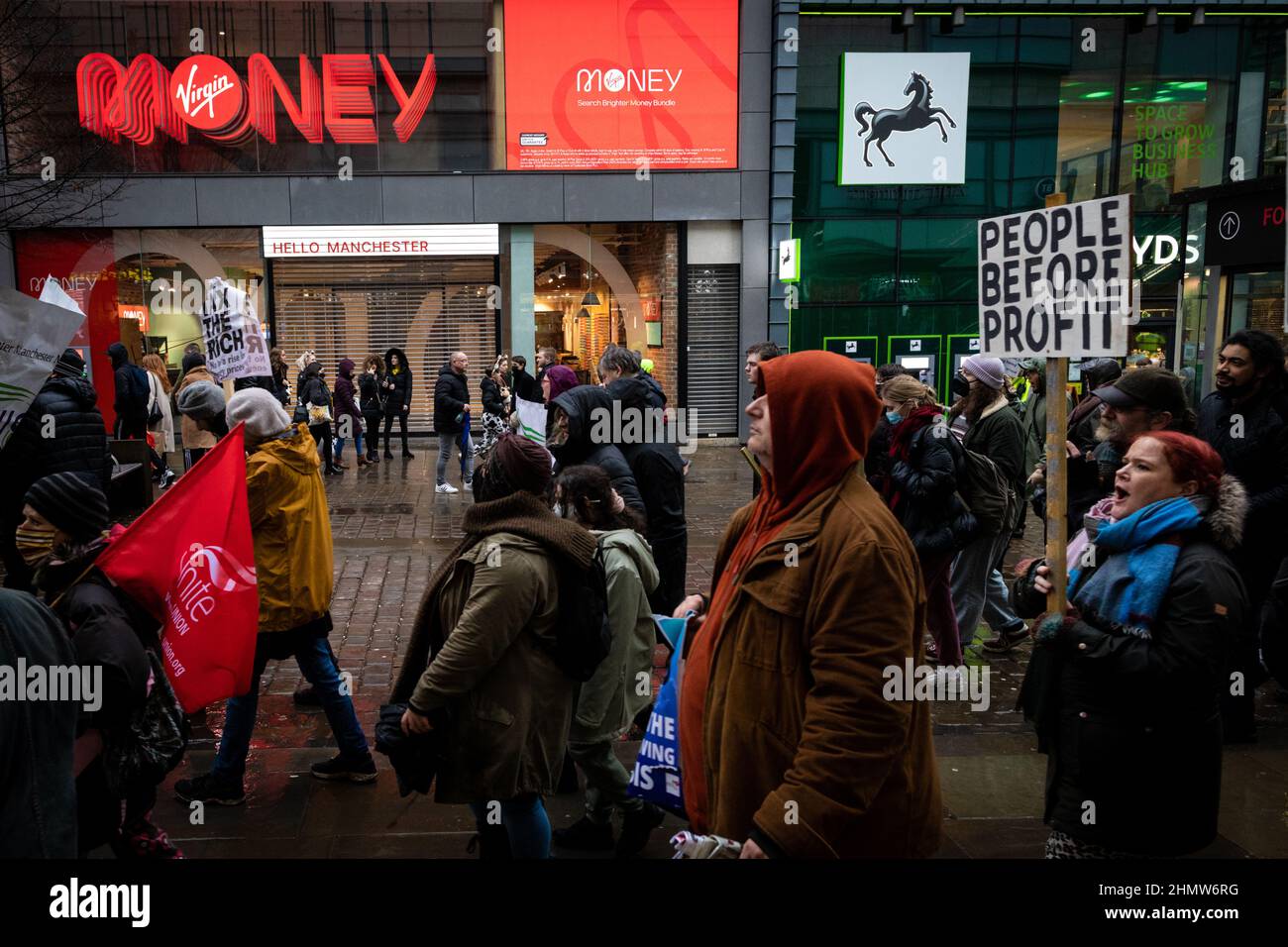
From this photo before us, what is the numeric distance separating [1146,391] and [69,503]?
4.49 m

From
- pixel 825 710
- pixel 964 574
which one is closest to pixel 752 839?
pixel 825 710

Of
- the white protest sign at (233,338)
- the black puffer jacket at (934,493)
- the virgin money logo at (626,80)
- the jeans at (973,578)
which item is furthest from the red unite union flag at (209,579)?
the virgin money logo at (626,80)

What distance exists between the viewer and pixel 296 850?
4.39 m

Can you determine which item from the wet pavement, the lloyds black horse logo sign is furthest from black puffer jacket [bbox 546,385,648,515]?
the lloyds black horse logo sign

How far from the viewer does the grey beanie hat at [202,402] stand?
210 inches

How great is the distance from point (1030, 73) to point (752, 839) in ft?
71.1

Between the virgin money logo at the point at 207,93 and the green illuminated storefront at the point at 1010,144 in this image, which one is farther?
the green illuminated storefront at the point at 1010,144

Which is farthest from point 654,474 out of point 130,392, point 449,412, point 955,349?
point 955,349

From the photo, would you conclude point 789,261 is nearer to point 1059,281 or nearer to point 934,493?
point 934,493

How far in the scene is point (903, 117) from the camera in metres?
20.1

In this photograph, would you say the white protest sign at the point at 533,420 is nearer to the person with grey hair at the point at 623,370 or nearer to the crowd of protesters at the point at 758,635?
the person with grey hair at the point at 623,370

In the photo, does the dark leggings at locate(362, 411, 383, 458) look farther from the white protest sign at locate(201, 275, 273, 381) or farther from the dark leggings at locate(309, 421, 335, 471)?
the white protest sign at locate(201, 275, 273, 381)

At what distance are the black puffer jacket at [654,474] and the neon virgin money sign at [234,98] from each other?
15.2m

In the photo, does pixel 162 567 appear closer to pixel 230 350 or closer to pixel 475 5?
pixel 230 350
